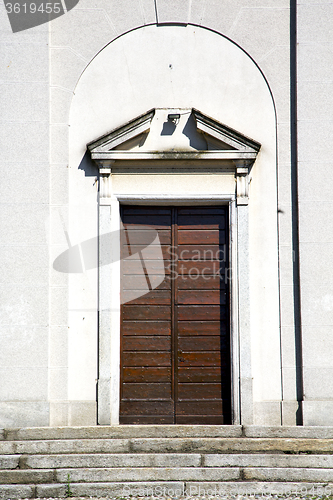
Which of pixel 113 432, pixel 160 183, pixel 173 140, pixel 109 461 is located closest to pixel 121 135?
pixel 173 140

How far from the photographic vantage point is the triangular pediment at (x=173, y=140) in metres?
7.36

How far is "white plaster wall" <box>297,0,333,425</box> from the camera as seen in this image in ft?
23.3

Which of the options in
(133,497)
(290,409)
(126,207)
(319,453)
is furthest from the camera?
(126,207)

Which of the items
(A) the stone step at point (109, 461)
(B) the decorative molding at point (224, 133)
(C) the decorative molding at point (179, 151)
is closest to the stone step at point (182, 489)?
(A) the stone step at point (109, 461)

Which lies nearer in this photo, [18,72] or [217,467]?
[217,467]

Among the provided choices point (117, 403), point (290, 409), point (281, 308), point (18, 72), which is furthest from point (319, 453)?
point (18, 72)

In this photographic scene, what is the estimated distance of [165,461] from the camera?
627 centimetres

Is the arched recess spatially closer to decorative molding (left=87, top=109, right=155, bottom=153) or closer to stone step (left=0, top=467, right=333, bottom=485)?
decorative molding (left=87, top=109, right=155, bottom=153)

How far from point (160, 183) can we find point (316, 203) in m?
2.11

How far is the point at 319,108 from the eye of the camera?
7.42 meters

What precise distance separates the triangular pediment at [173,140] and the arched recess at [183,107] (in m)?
0.22

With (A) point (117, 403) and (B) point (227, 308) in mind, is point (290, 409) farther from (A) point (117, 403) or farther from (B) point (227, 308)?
(A) point (117, 403)

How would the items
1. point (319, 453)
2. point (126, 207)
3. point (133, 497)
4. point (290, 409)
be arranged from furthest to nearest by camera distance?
point (126, 207) → point (290, 409) → point (319, 453) → point (133, 497)

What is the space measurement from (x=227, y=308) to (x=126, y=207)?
78.4 inches
